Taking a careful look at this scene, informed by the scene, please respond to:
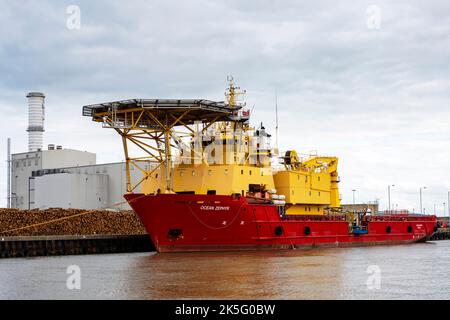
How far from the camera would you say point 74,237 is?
42156 mm

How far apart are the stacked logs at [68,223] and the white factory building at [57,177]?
1149cm

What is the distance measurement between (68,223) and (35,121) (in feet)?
126

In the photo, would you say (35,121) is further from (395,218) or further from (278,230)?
(278,230)

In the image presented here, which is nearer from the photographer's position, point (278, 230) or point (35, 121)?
point (278, 230)

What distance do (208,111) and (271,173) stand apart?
6409 millimetres

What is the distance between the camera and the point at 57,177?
68.9 meters

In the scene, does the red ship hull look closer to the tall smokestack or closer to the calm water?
the calm water

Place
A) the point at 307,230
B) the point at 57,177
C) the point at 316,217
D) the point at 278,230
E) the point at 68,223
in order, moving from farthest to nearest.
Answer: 1. the point at 57,177
2. the point at 68,223
3. the point at 316,217
4. the point at 307,230
5. the point at 278,230

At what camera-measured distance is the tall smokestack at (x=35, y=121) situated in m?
82.2

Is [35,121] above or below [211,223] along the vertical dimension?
above

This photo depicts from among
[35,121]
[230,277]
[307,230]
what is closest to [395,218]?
[307,230]

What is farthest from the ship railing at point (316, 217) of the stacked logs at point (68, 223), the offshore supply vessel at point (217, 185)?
the stacked logs at point (68, 223)
